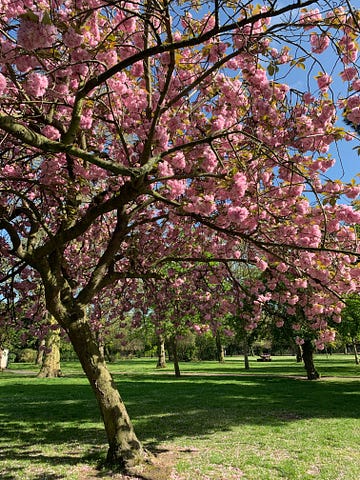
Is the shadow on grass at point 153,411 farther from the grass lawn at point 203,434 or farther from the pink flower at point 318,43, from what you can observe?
the pink flower at point 318,43

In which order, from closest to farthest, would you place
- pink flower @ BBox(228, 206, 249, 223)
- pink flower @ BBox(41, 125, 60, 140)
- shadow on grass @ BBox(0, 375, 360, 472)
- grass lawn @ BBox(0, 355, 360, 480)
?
pink flower @ BBox(41, 125, 60, 140) → pink flower @ BBox(228, 206, 249, 223) → grass lawn @ BBox(0, 355, 360, 480) → shadow on grass @ BBox(0, 375, 360, 472)

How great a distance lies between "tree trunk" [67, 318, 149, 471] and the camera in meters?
5.80

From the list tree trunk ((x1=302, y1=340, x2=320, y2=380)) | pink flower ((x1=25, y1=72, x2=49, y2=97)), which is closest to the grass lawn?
tree trunk ((x1=302, y1=340, x2=320, y2=380))

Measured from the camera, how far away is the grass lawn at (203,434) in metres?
5.77

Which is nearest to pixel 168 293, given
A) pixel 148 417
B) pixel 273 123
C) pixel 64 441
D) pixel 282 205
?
pixel 148 417

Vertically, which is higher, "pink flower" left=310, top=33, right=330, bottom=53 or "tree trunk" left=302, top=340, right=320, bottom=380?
"pink flower" left=310, top=33, right=330, bottom=53

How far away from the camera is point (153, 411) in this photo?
1075 centimetres

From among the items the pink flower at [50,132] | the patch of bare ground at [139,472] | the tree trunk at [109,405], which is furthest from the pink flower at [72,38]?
the patch of bare ground at [139,472]

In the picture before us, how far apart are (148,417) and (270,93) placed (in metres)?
8.17

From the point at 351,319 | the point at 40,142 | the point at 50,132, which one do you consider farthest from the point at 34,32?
the point at 351,319

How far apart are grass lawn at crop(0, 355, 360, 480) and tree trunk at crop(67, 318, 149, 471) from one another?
38cm

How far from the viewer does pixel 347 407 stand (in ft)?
37.9

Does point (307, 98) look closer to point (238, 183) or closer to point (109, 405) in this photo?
point (238, 183)

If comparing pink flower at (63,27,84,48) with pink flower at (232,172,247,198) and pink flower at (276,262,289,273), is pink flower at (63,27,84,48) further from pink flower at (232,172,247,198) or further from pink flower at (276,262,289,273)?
pink flower at (276,262,289,273)
